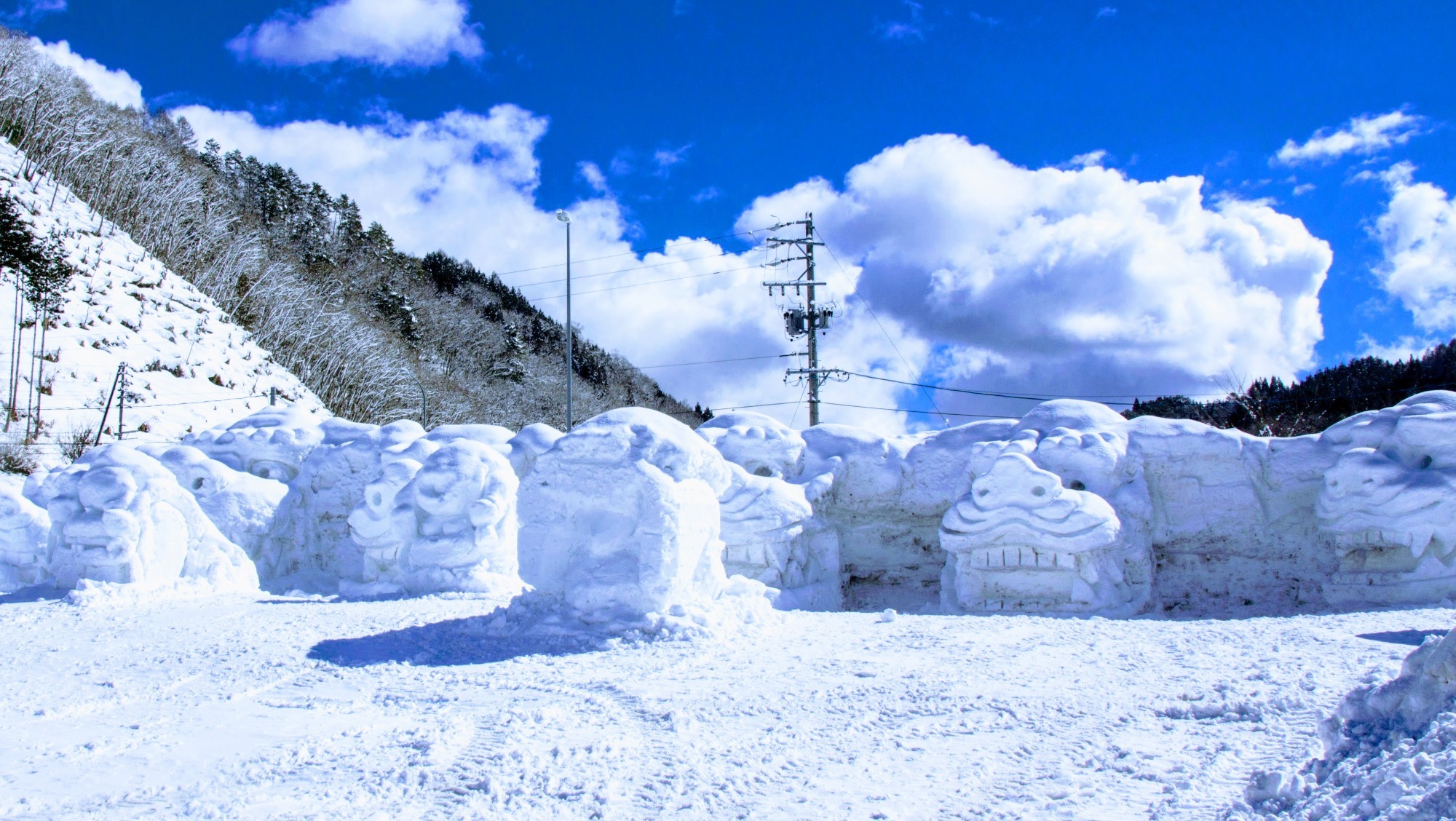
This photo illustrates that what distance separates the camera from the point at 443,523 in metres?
7.29

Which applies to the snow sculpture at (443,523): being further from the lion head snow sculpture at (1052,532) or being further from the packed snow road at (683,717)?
the lion head snow sculpture at (1052,532)

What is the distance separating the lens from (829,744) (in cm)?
336

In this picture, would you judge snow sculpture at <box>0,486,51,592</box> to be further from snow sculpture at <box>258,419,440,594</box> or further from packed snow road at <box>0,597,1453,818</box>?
packed snow road at <box>0,597,1453,818</box>

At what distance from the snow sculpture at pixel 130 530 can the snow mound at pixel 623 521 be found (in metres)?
3.27

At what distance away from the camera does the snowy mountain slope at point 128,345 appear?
680 inches

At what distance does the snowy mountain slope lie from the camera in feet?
56.7

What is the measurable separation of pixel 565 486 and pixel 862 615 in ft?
6.80

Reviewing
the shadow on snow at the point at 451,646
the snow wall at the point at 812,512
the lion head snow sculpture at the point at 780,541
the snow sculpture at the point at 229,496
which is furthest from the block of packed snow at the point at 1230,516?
the snow sculpture at the point at 229,496

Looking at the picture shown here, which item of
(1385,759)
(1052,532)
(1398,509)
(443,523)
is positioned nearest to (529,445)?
(443,523)

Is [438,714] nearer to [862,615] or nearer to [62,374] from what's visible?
[862,615]

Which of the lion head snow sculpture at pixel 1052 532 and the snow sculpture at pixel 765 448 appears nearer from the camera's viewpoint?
the lion head snow sculpture at pixel 1052 532

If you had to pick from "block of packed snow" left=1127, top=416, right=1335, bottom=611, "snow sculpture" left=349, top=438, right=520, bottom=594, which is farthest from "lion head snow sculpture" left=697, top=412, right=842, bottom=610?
"block of packed snow" left=1127, top=416, right=1335, bottom=611

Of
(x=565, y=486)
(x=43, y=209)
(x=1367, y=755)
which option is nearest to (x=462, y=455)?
(x=565, y=486)

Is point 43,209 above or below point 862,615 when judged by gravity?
above
